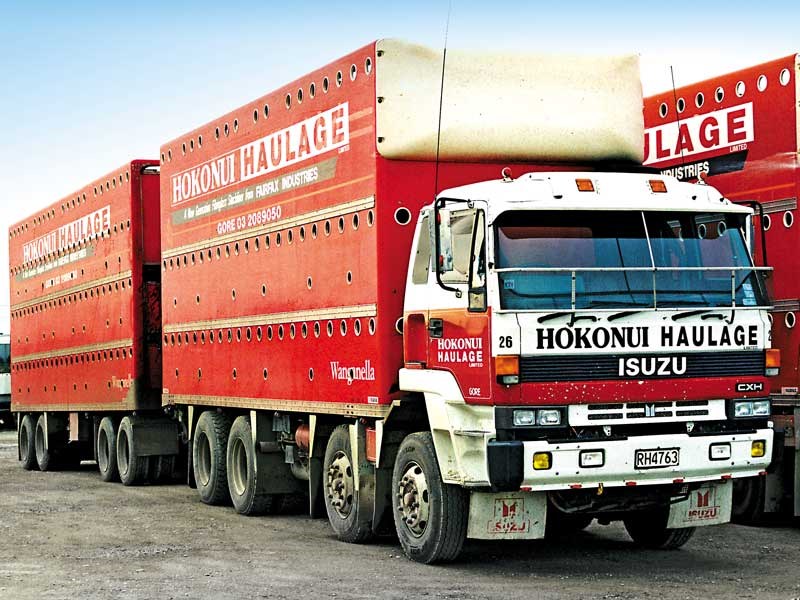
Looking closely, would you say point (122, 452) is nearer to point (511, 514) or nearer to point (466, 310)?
point (511, 514)

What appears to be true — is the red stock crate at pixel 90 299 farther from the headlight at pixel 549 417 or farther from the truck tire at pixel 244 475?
the headlight at pixel 549 417

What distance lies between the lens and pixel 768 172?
528 inches

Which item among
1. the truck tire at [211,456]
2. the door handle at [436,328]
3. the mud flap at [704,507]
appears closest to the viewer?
the door handle at [436,328]

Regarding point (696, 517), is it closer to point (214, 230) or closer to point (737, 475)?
point (737, 475)

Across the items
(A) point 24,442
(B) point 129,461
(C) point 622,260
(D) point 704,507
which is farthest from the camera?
(A) point 24,442

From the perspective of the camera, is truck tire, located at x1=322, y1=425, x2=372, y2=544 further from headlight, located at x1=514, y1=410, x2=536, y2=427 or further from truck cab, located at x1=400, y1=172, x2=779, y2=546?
headlight, located at x1=514, y1=410, x2=536, y2=427

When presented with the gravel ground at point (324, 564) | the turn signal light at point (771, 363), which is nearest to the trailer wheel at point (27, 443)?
the gravel ground at point (324, 564)

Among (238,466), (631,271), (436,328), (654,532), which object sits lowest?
(654,532)

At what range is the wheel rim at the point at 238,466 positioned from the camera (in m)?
16.2

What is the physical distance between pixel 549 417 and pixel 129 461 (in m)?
10.8

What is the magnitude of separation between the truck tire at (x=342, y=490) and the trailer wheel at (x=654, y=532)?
2255 millimetres

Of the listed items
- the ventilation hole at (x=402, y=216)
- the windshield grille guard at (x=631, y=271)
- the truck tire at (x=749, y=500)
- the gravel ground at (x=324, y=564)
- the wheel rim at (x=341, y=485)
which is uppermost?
the ventilation hole at (x=402, y=216)

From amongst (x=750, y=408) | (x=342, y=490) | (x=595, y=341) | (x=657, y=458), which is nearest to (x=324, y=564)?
(x=342, y=490)

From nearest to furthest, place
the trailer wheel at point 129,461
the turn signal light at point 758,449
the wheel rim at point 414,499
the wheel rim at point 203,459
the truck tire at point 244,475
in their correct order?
the turn signal light at point 758,449
the wheel rim at point 414,499
the truck tire at point 244,475
the wheel rim at point 203,459
the trailer wheel at point 129,461
